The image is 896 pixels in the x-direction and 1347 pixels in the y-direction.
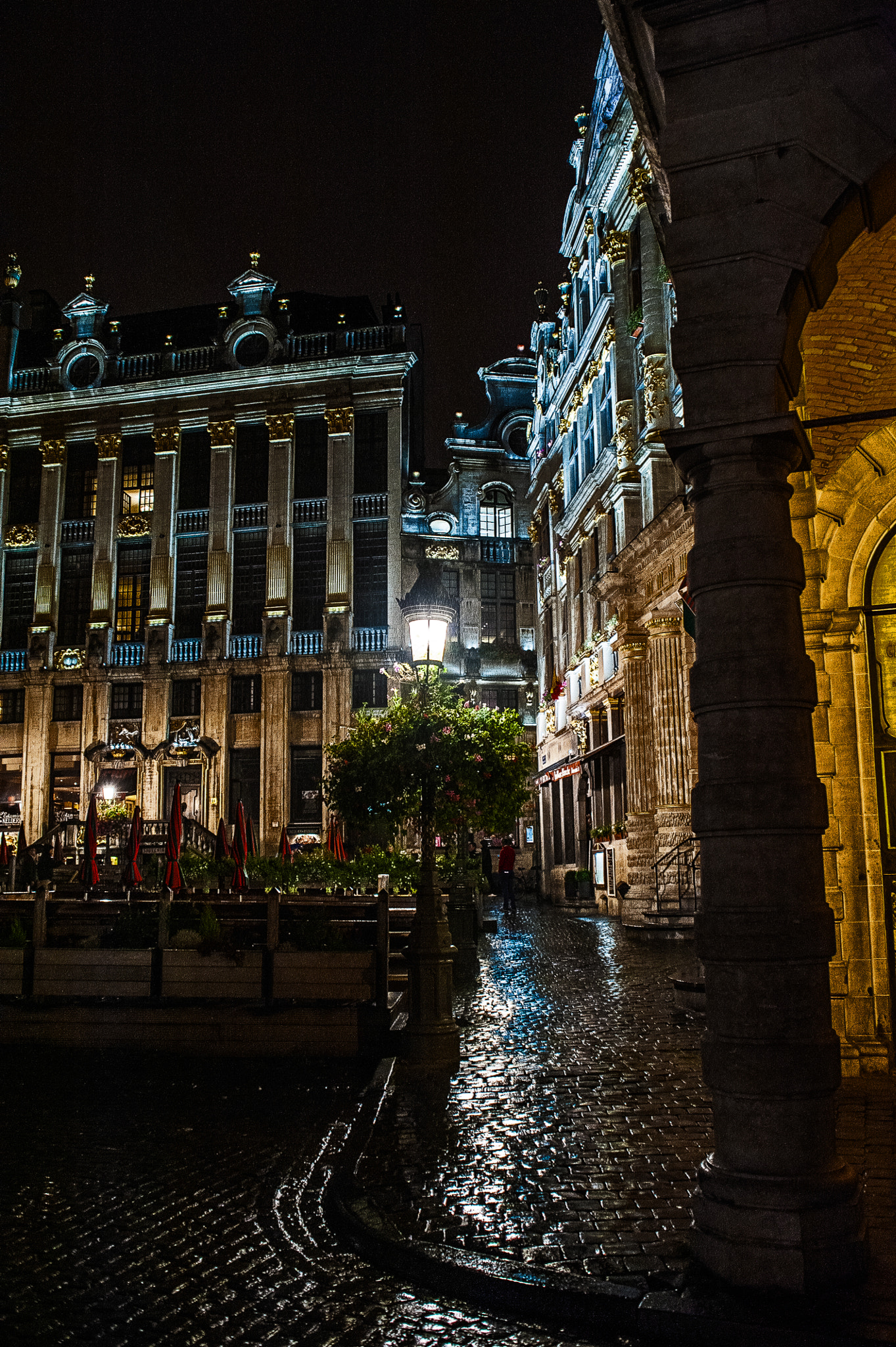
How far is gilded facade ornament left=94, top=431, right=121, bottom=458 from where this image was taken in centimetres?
4544

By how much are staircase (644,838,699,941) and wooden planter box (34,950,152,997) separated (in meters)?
11.6

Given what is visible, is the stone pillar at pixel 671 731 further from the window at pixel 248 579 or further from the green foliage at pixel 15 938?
the window at pixel 248 579

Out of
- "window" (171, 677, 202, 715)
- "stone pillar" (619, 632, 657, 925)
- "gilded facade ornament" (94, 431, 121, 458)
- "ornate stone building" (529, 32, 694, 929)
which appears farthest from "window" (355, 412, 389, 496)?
"stone pillar" (619, 632, 657, 925)

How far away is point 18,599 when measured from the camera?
149ft

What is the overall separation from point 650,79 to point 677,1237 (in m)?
6.33

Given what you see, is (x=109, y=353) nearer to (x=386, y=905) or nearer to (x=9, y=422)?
(x=9, y=422)

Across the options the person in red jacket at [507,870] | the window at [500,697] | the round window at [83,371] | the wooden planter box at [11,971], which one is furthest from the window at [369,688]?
the wooden planter box at [11,971]

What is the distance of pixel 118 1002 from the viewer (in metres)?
9.77

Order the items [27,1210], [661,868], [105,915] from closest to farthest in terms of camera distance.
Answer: [27,1210], [105,915], [661,868]

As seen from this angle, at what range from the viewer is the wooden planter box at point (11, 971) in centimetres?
992

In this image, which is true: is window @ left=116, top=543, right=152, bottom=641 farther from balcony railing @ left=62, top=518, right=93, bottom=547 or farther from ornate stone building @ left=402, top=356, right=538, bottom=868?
ornate stone building @ left=402, top=356, right=538, bottom=868

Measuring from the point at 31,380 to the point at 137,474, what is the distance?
761 centimetres

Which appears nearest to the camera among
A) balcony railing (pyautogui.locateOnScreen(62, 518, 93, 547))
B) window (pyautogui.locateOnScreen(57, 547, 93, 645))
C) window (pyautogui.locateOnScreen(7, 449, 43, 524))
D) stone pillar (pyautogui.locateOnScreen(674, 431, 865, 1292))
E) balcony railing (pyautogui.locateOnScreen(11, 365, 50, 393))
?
stone pillar (pyautogui.locateOnScreen(674, 431, 865, 1292))

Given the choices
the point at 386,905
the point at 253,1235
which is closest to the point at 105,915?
the point at 386,905
